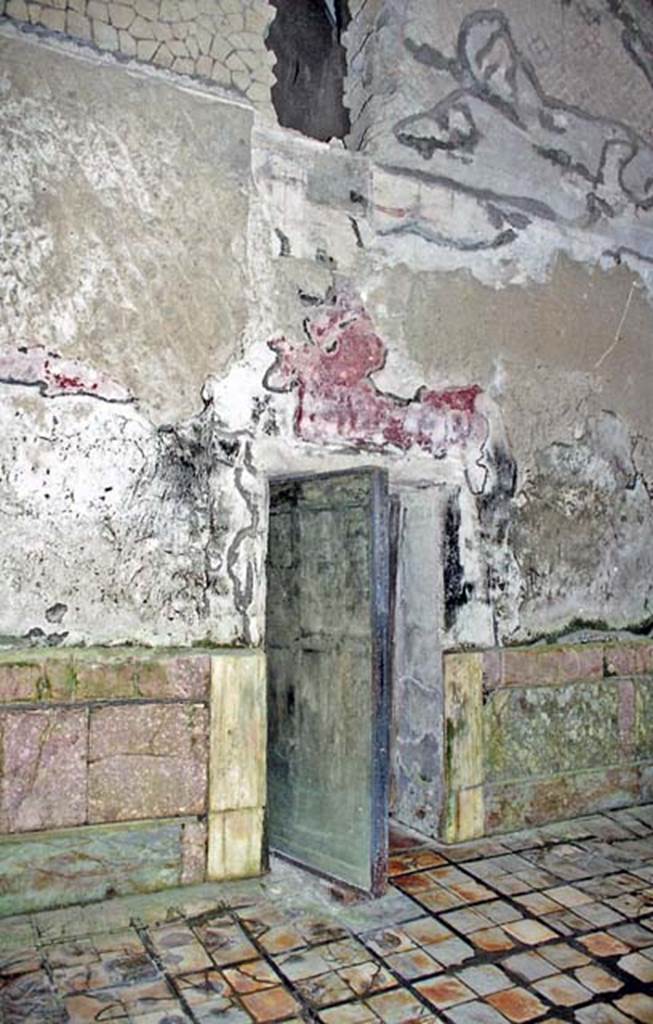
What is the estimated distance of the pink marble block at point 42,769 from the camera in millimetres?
2463

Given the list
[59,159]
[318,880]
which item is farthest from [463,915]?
[59,159]

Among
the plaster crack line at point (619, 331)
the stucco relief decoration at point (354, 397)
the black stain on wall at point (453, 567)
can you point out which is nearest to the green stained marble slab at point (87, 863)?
the black stain on wall at point (453, 567)

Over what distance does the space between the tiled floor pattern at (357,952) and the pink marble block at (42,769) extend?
30cm

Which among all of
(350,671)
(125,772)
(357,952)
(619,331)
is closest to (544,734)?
(350,671)

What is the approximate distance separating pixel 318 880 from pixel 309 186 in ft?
8.58

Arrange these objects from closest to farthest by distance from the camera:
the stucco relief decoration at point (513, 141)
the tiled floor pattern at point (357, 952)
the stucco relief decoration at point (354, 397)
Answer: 1. the tiled floor pattern at point (357, 952)
2. the stucco relief decoration at point (354, 397)
3. the stucco relief decoration at point (513, 141)

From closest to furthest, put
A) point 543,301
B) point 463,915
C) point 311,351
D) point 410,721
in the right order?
1. point 463,915
2. point 311,351
3. point 410,721
4. point 543,301

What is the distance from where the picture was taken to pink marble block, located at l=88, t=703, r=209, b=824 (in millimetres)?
2596

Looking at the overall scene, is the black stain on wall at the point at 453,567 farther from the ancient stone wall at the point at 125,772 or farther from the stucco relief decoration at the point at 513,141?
the stucco relief decoration at the point at 513,141

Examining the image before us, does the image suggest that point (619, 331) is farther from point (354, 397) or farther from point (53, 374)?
point (53, 374)

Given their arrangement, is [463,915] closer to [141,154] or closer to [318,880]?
[318,880]

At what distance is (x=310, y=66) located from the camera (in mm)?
3463

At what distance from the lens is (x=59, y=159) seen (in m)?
2.71

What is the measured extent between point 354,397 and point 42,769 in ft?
5.73
